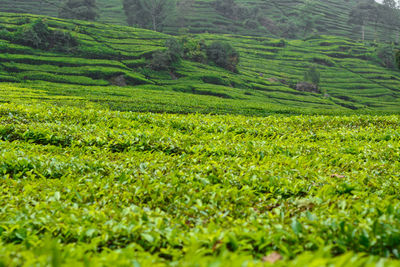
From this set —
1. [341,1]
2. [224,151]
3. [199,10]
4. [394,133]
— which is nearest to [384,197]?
[224,151]

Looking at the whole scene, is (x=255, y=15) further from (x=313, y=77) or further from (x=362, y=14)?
(x=313, y=77)

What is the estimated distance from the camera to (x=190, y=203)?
4789 mm

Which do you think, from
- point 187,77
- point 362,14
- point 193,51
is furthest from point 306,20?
point 187,77

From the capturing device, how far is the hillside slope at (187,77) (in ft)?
91.7

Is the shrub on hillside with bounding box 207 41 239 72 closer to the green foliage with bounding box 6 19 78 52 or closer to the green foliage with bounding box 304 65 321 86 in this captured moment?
the green foliage with bounding box 304 65 321 86

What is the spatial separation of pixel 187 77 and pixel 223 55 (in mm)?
A: 14417

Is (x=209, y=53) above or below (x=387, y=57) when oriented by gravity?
below

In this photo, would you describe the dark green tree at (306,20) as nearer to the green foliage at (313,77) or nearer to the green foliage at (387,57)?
the green foliage at (387,57)

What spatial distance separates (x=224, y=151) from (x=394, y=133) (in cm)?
806

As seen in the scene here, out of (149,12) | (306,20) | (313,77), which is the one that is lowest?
(313,77)

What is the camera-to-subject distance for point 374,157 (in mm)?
8430

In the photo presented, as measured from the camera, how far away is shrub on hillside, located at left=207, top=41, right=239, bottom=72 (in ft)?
186

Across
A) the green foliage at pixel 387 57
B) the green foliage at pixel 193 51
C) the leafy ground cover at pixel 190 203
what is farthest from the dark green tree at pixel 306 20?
the leafy ground cover at pixel 190 203

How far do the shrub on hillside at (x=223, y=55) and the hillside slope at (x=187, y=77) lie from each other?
134 inches
